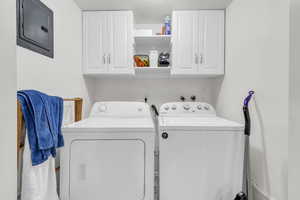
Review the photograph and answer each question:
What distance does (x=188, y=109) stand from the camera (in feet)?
7.54

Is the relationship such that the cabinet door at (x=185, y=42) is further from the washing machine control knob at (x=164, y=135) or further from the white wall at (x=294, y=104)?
the white wall at (x=294, y=104)

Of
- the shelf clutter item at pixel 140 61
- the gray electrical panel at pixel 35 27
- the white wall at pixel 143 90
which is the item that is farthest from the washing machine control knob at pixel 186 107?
the gray electrical panel at pixel 35 27

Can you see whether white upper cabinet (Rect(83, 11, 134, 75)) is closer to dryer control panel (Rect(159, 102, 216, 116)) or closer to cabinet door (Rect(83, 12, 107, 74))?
cabinet door (Rect(83, 12, 107, 74))

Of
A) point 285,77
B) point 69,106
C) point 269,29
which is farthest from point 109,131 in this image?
point 269,29

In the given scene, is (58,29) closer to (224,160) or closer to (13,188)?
(13,188)

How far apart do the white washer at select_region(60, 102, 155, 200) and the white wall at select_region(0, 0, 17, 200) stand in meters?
0.74

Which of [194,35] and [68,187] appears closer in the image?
[68,187]

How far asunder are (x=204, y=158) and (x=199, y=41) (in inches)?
60.9

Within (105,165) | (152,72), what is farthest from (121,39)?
(105,165)

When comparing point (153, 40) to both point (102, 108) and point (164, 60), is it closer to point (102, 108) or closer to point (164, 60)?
point (164, 60)

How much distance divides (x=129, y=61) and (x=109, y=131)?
1158mm

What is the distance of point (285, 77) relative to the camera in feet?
3.84

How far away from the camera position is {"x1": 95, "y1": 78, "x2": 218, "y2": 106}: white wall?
2.63 meters

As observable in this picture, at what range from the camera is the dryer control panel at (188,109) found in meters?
2.27
